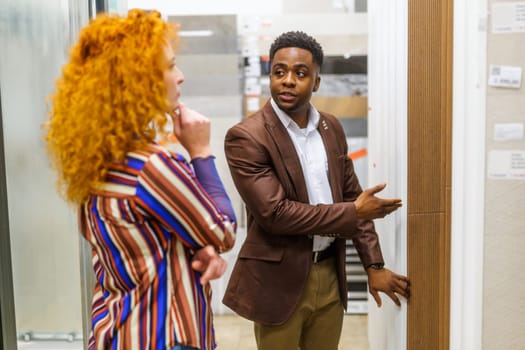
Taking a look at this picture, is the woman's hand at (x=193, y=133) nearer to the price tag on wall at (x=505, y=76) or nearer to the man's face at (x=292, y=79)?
the man's face at (x=292, y=79)

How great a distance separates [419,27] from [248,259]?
1001 millimetres

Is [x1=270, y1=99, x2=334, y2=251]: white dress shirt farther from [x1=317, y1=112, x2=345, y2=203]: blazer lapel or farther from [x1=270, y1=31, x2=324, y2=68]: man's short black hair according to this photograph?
[x1=270, y1=31, x2=324, y2=68]: man's short black hair

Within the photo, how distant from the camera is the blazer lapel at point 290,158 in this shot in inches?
73.9

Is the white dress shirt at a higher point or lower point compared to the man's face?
lower

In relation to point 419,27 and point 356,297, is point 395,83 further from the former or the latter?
point 356,297

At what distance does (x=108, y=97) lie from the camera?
125 centimetres

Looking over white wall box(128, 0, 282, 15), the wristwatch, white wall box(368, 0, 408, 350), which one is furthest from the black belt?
white wall box(128, 0, 282, 15)

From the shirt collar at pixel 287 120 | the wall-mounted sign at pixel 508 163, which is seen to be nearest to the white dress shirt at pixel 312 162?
the shirt collar at pixel 287 120

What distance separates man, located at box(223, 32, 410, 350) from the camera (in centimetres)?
182

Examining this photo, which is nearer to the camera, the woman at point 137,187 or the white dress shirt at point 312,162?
the woman at point 137,187

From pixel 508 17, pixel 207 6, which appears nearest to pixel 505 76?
pixel 508 17

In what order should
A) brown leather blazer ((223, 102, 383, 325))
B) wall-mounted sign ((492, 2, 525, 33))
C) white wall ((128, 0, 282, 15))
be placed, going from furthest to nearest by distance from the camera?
white wall ((128, 0, 282, 15)) < brown leather blazer ((223, 102, 383, 325)) < wall-mounted sign ((492, 2, 525, 33))

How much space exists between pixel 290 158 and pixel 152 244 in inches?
27.7

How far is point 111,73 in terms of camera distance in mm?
1257
